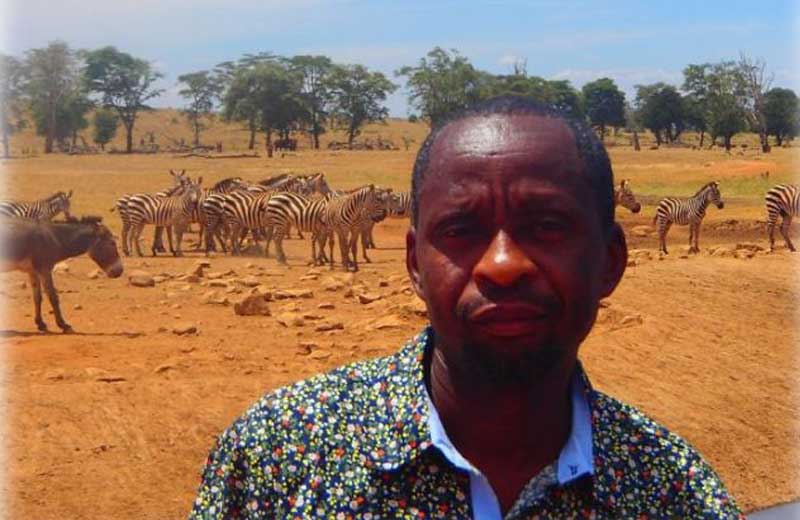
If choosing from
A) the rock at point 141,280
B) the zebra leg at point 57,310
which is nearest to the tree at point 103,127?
the rock at point 141,280

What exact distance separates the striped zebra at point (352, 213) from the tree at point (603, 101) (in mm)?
44531

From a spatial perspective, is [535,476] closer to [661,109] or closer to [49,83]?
[49,83]

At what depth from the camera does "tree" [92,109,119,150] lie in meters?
52.0

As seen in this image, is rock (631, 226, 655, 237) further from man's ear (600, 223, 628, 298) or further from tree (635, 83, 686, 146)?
tree (635, 83, 686, 146)

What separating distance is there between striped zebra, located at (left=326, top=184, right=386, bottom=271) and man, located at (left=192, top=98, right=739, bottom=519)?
15832 mm

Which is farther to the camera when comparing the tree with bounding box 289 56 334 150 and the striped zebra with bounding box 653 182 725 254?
the tree with bounding box 289 56 334 150

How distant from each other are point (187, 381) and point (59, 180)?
23157 millimetres

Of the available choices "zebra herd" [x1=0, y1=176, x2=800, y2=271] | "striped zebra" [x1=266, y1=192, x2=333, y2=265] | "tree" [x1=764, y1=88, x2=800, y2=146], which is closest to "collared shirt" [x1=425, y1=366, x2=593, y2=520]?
"zebra herd" [x1=0, y1=176, x2=800, y2=271]

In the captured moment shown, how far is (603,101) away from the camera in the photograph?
201 feet

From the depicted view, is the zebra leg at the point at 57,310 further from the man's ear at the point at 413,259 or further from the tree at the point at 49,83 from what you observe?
the tree at the point at 49,83

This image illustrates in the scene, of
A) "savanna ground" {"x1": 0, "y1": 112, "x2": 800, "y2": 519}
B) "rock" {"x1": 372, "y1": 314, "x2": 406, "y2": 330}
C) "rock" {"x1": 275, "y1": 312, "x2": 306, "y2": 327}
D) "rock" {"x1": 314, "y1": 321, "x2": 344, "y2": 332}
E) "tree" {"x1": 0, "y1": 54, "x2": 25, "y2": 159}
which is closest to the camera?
"savanna ground" {"x1": 0, "y1": 112, "x2": 800, "y2": 519}

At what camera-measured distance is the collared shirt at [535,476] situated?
154 centimetres

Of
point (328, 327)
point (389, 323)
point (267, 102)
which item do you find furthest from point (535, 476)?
point (267, 102)

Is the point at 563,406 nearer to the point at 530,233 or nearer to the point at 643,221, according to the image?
the point at 530,233
